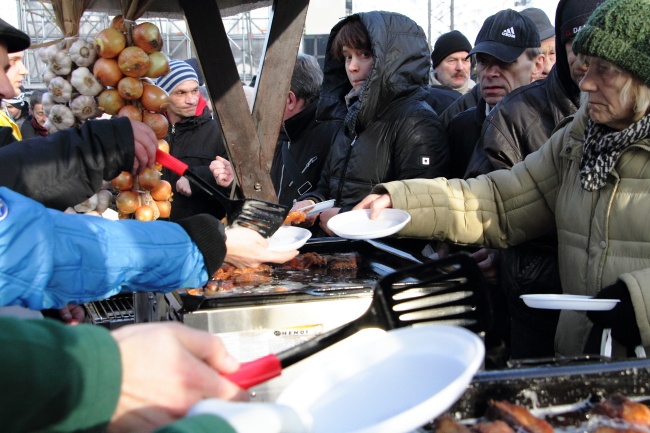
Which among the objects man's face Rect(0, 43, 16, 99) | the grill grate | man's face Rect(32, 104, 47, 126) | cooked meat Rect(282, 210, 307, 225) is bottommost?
the grill grate

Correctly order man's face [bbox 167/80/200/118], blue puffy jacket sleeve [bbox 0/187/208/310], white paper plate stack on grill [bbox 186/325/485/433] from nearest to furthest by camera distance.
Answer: white paper plate stack on grill [bbox 186/325/485/433] < blue puffy jacket sleeve [bbox 0/187/208/310] < man's face [bbox 167/80/200/118]

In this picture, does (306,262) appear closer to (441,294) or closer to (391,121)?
(391,121)

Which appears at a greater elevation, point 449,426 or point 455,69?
point 455,69

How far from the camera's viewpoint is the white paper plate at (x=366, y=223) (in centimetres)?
232

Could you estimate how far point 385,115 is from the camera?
3568mm

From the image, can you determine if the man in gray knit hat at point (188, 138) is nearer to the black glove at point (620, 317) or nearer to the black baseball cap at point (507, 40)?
the black baseball cap at point (507, 40)

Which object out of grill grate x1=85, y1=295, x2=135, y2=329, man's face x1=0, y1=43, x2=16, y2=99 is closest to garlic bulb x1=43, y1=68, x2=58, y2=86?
man's face x1=0, y1=43, x2=16, y2=99

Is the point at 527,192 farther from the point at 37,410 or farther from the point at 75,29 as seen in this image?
the point at 75,29

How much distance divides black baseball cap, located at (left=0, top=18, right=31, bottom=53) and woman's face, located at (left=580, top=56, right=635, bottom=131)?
2.29m

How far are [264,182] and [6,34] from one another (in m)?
1.28

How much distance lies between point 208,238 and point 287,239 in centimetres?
64

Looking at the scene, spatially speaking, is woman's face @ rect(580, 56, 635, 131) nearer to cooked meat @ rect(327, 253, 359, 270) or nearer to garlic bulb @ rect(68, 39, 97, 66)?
cooked meat @ rect(327, 253, 359, 270)

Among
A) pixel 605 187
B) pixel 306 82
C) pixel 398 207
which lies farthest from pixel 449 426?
pixel 306 82

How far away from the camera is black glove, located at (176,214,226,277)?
208 cm
